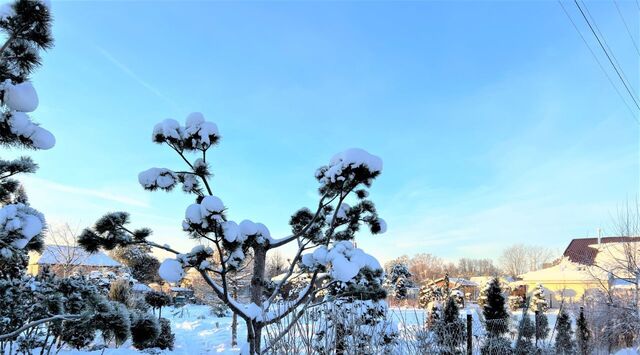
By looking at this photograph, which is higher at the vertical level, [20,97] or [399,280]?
[20,97]

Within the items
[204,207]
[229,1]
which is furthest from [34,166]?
[229,1]

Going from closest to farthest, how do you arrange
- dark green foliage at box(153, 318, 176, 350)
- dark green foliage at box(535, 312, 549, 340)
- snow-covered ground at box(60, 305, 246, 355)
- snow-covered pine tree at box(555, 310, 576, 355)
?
dark green foliage at box(535, 312, 549, 340) < snow-covered ground at box(60, 305, 246, 355) < snow-covered pine tree at box(555, 310, 576, 355) < dark green foliage at box(153, 318, 176, 350)

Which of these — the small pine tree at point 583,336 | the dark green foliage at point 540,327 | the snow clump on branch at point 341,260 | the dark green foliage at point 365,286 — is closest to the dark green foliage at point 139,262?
the dark green foliage at point 365,286

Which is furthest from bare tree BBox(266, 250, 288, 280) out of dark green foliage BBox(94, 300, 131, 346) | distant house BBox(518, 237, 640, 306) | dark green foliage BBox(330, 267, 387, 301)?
distant house BBox(518, 237, 640, 306)

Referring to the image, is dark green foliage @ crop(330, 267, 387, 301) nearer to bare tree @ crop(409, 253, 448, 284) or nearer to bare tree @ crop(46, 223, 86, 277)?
bare tree @ crop(46, 223, 86, 277)

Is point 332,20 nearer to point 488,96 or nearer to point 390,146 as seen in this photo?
point 390,146

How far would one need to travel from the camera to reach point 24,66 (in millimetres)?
2900

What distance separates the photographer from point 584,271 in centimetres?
1617

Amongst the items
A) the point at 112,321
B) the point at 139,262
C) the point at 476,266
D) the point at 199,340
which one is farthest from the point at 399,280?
the point at 476,266

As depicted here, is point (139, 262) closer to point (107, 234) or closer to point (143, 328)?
point (107, 234)

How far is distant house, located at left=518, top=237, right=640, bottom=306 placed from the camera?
39.3 ft

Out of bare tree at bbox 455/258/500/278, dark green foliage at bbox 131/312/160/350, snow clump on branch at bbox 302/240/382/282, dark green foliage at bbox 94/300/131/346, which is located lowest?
bare tree at bbox 455/258/500/278

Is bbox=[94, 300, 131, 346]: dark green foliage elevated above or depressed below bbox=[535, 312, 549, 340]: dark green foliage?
above

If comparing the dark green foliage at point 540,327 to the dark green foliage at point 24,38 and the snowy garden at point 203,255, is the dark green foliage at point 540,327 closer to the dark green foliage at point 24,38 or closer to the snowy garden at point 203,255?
the snowy garden at point 203,255
